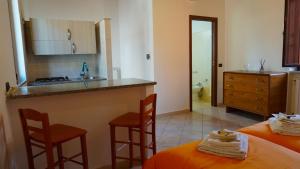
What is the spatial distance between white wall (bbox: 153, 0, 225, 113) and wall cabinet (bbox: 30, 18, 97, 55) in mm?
1348

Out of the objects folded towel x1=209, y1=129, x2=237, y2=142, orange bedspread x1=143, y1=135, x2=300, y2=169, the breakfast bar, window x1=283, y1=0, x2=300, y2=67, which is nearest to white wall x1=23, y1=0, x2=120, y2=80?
the breakfast bar

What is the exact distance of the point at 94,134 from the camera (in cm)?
243

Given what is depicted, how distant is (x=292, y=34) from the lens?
380 cm

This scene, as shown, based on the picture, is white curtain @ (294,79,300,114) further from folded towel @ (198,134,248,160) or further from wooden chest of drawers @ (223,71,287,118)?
folded towel @ (198,134,248,160)

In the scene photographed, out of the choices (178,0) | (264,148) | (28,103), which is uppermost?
(178,0)

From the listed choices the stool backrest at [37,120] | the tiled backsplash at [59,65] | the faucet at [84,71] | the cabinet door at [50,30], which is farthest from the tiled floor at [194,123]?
the cabinet door at [50,30]

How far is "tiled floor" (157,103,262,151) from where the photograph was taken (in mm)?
3361

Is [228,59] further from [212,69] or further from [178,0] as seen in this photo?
[178,0]

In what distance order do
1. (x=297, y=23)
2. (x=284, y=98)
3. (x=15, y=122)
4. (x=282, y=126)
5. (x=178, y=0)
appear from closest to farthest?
(x=282, y=126) → (x=15, y=122) → (x=297, y=23) → (x=284, y=98) → (x=178, y=0)

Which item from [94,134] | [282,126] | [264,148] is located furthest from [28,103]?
[282,126]

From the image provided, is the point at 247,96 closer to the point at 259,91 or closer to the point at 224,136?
the point at 259,91

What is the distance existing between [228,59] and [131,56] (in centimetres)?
236

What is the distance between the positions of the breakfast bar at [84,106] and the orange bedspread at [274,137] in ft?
3.99

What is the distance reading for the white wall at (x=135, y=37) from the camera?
452cm
